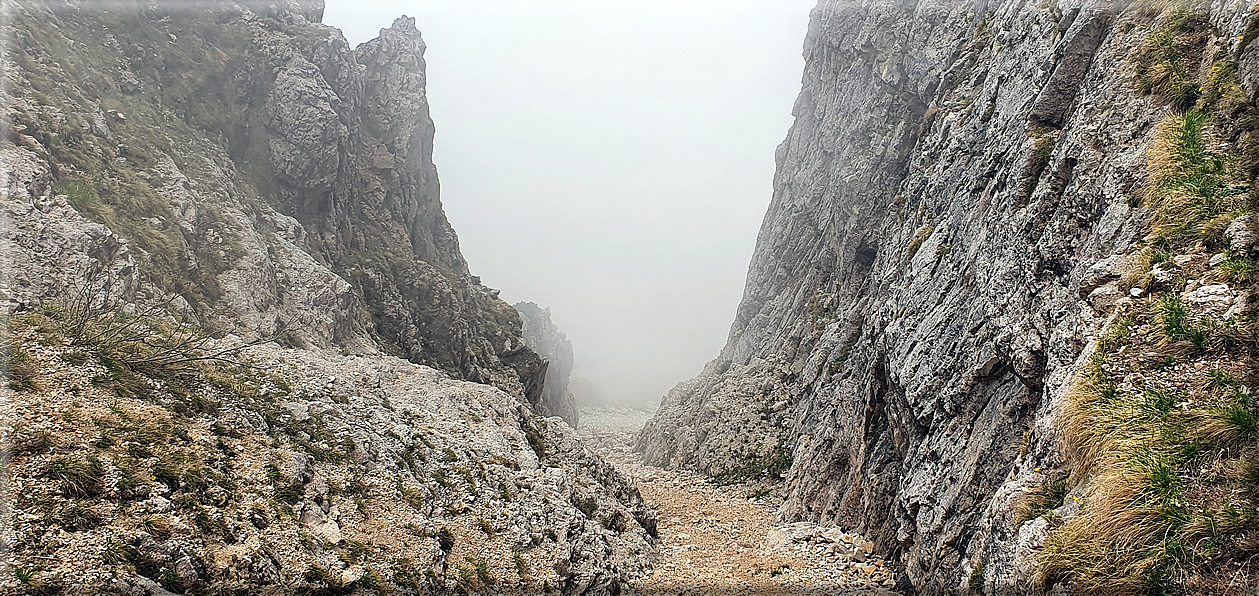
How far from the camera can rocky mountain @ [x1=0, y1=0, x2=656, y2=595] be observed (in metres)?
9.81

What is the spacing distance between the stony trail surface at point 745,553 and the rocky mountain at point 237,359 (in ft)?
4.98

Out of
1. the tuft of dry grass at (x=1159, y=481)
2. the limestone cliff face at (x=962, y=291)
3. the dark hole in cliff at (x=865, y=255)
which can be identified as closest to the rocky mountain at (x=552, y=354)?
the limestone cliff face at (x=962, y=291)

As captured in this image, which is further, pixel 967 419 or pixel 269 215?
pixel 269 215

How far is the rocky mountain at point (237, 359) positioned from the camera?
981 centimetres

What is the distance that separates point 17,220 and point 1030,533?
100 ft

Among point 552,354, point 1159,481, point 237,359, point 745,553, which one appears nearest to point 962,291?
point 1159,481

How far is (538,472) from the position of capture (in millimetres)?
19953

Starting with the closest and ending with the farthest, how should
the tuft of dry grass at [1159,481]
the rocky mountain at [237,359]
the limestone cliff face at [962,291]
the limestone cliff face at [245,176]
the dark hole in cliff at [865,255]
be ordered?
the tuft of dry grass at [1159,481]
the rocky mountain at [237,359]
the limestone cliff face at [962,291]
the limestone cliff face at [245,176]
the dark hole in cliff at [865,255]

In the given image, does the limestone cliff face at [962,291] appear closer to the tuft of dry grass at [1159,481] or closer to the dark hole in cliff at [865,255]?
the dark hole in cliff at [865,255]

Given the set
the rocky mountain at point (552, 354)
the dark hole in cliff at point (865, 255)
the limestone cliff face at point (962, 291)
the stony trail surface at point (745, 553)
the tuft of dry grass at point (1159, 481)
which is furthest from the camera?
the rocky mountain at point (552, 354)

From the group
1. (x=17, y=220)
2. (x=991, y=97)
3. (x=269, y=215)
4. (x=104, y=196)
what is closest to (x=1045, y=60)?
(x=991, y=97)

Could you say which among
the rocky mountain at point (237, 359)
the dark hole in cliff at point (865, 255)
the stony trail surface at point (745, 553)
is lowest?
the stony trail surface at point (745, 553)

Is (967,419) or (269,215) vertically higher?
(269,215)

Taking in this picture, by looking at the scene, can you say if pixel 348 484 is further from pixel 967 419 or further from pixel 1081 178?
pixel 1081 178
